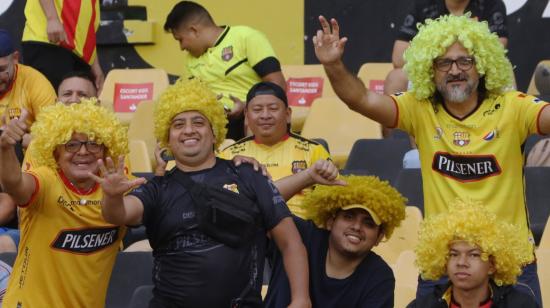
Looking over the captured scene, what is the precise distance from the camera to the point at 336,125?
399 inches

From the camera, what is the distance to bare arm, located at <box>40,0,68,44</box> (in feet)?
29.0

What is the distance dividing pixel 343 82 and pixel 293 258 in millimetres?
817

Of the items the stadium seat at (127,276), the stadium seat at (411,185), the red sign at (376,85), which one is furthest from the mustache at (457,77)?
the red sign at (376,85)

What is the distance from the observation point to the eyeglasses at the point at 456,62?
589 centimetres

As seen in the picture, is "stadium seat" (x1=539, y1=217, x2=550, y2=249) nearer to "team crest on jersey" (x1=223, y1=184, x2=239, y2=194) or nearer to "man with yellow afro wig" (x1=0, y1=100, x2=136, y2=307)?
"team crest on jersey" (x1=223, y1=184, x2=239, y2=194)

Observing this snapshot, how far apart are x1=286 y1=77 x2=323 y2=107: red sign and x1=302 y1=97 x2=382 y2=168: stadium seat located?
0.91 m

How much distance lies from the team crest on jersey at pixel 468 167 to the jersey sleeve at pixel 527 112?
201 millimetres

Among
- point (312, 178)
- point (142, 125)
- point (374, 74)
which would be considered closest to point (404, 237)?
point (312, 178)

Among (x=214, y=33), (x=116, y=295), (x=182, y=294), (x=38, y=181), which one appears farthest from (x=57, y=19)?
(x=182, y=294)

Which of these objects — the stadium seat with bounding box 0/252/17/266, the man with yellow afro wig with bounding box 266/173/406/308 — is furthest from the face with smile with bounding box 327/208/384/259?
the stadium seat with bounding box 0/252/17/266

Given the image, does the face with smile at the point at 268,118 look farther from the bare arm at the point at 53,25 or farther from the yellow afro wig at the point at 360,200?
the bare arm at the point at 53,25

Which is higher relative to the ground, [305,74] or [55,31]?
[55,31]

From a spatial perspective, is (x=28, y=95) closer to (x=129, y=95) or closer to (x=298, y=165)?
(x=298, y=165)

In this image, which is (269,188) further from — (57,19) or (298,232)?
(57,19)
